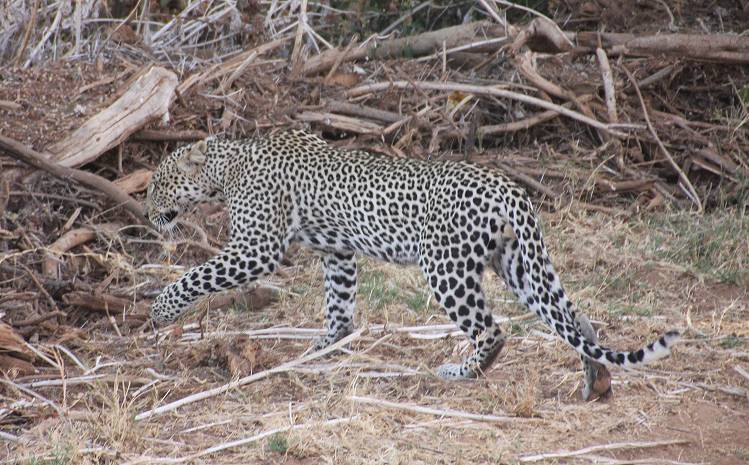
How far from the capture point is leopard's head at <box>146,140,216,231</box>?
8.05 metres

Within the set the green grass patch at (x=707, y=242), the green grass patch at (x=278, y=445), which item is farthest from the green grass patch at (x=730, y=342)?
the green grass patch at (x=278, y=445)

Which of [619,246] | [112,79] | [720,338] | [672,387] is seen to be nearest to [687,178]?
[619,246]

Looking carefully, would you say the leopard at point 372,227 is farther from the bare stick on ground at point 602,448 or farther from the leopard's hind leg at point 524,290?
the bare stick on ground at point 602,448

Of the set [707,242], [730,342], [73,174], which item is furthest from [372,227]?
[707,242]

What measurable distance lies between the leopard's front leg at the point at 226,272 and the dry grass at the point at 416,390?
0.31 metres

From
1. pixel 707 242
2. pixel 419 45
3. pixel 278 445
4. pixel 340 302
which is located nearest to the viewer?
pixel 278 445

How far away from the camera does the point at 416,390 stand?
6.89 metres

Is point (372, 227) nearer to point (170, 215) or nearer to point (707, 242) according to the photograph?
point (170, 215)

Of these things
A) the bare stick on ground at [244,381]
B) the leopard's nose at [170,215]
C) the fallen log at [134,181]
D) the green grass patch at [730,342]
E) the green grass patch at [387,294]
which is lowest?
the green grass patch at [387,294]

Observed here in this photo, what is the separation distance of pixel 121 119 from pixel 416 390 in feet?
13.1

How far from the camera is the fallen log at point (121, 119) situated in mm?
9461

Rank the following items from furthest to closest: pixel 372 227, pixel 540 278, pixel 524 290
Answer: pixel 372 227 < pixel 524 290 < pixel 540 278

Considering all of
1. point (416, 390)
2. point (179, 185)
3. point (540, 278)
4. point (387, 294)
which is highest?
point (540, 278)

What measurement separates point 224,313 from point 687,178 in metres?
4.67
